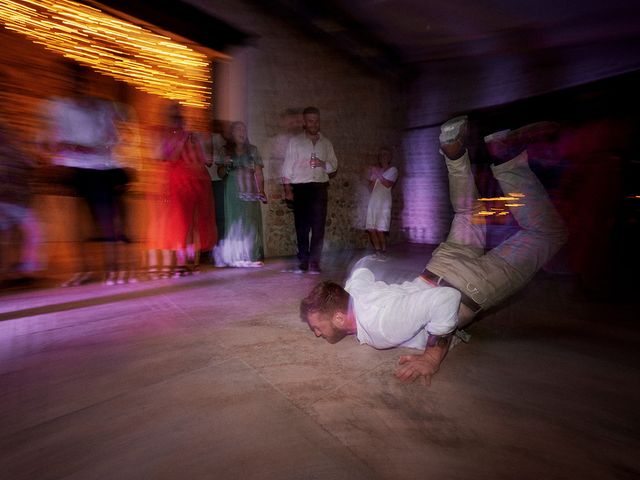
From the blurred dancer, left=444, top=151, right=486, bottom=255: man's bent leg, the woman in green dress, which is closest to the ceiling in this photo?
left=444, top=151, right=486, bottom=255: man's bent leg

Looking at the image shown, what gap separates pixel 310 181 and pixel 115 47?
3165mm

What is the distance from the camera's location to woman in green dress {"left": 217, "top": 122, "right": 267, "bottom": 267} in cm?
460

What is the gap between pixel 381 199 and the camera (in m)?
5.39

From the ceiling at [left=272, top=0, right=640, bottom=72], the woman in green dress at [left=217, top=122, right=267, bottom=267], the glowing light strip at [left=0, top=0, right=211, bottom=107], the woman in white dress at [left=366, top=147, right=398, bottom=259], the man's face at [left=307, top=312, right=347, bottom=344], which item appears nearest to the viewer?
the man's face at [left=307, top=312, right=347, bottom=344]

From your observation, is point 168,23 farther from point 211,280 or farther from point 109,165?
point 211,280

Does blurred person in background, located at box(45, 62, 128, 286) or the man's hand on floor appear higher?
blurred person in background, located at box(45, 62, 128, 286)

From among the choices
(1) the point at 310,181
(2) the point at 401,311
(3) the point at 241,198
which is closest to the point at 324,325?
(2) the point at 401,311

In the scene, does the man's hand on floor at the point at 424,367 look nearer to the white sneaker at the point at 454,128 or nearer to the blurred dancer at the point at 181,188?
the white sneaker at the point at 454,128

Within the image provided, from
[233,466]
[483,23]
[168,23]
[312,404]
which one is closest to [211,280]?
[312,404]

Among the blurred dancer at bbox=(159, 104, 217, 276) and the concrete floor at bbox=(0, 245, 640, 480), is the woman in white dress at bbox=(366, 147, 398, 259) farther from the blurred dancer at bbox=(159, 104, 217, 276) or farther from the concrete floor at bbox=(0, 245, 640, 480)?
the concrete floor at bbox=(0, 245, 640, 480)

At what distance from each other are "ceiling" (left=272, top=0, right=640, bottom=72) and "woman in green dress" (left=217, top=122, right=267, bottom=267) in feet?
8.22

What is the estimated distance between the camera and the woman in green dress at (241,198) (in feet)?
15.1

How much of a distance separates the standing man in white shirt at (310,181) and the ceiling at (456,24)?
1758 mm

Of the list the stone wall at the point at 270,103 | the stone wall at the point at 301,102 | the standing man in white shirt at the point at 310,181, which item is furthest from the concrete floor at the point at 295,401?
the stone wall at the point at 301,102
